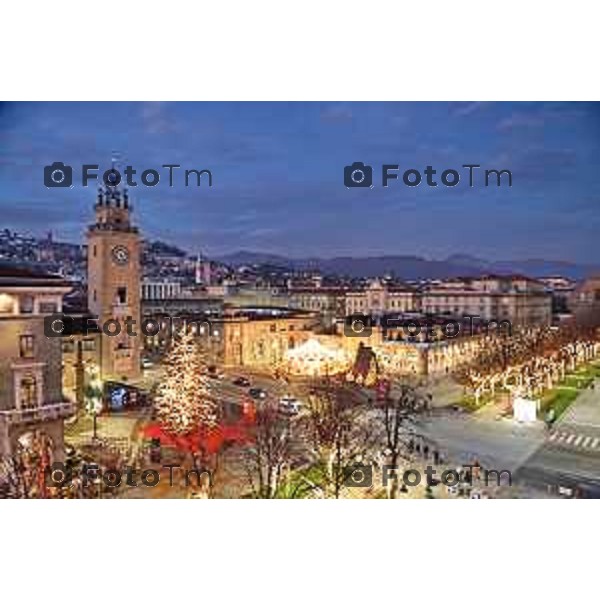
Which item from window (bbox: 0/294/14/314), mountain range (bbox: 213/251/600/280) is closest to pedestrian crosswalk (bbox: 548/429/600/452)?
mountain range (bbox: 213/251/600/280)

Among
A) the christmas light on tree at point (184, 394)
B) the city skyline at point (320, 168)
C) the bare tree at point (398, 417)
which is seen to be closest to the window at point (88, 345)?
the christmas light on tree at point (184, 394)

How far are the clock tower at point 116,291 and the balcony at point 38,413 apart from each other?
0.23 metres

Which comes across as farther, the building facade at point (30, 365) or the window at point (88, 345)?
the window at point (88, 345)

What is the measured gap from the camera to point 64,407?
341 cm

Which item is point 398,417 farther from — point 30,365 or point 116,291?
point 30,365

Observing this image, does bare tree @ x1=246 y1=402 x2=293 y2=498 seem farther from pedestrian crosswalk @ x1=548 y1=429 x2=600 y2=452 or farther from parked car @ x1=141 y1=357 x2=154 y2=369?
→ pedestrian crosswalk @ x1=548 y1=429 x2=600 y2=452

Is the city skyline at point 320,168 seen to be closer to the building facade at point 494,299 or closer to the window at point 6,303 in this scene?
the building facade at point 494,299

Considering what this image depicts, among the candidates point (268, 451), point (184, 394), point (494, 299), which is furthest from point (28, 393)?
point (494, 299)

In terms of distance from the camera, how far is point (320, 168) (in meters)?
3.35

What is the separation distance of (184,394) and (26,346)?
0.72 meters

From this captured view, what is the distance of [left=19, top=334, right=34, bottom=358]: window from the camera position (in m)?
3.31

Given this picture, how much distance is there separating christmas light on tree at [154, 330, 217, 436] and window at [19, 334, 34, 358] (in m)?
0.59

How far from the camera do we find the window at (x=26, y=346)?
3.31 metres
